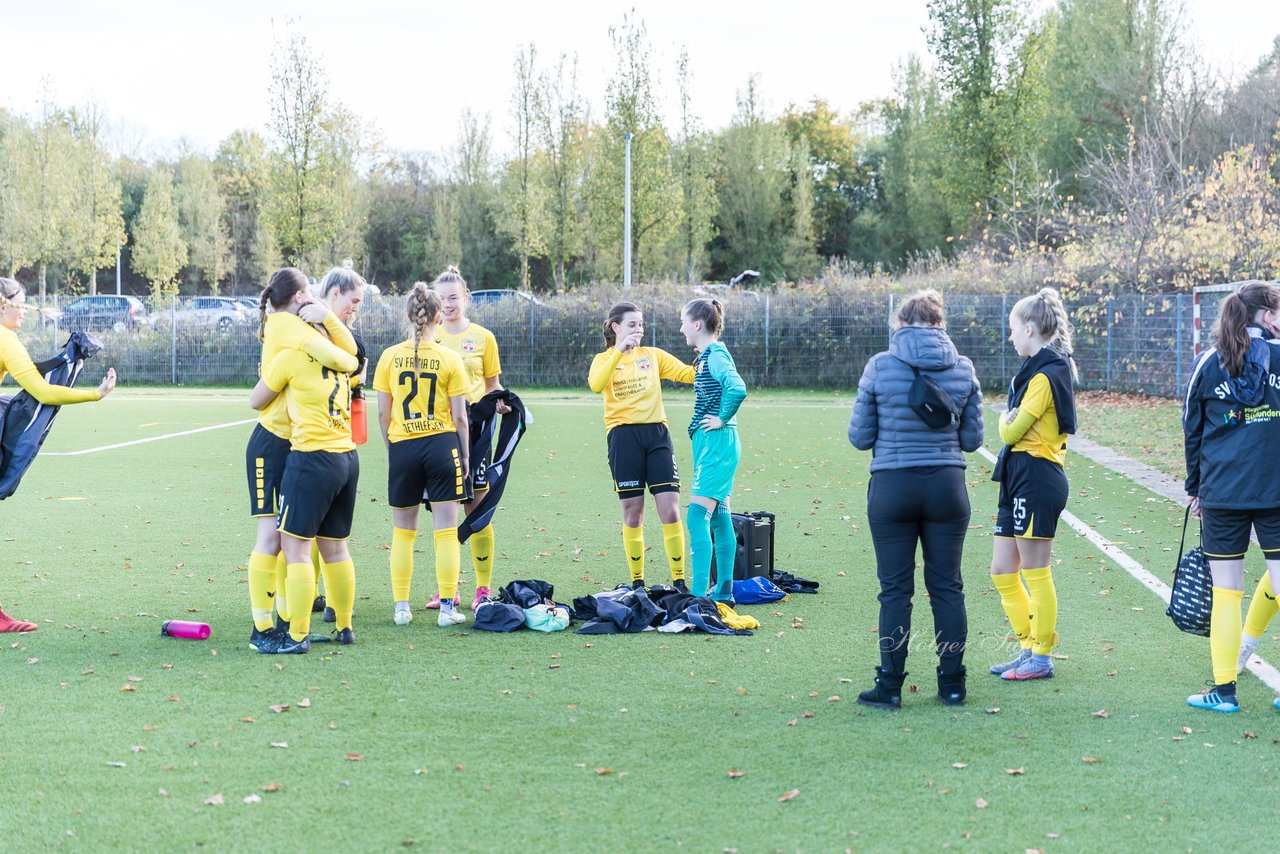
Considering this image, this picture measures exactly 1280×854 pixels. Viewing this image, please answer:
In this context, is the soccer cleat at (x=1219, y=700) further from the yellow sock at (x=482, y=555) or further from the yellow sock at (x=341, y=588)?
the yellow sock at (x=341, y=588)

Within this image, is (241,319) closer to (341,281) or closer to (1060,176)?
(341,281)

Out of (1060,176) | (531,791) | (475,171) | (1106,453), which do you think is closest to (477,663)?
(531,791)

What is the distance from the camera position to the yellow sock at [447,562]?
6.73 metres

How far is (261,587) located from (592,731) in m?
2.19

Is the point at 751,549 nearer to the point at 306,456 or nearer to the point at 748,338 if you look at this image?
the point at 306,456

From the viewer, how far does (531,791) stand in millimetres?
4223

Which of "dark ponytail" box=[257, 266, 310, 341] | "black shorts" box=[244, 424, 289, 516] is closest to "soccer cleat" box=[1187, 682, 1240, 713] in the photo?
"black shorts" box=[244, 424, 289, 516]

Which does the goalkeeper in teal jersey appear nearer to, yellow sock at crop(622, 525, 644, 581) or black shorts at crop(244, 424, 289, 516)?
yellow sock at crop(622, 525, 644, 581)

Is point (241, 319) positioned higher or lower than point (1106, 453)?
higher

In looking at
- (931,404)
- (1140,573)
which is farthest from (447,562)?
(1140,573)

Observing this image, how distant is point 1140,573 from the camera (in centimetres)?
812

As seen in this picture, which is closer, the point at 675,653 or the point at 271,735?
the point at 271,735

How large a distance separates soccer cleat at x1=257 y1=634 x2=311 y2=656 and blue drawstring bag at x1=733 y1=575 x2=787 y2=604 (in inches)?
99.3

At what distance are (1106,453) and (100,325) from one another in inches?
1004
